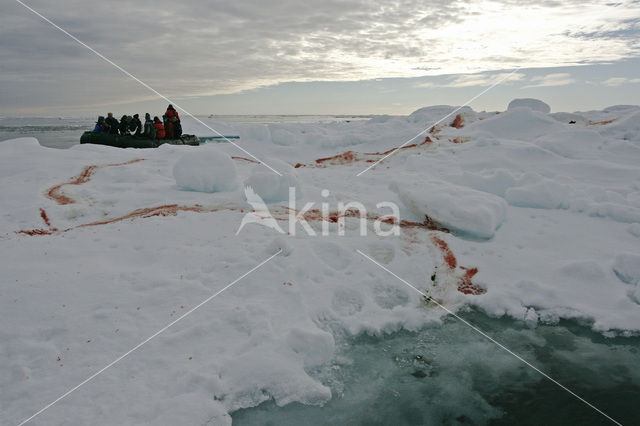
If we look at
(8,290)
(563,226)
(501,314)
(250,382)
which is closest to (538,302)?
(501,314)

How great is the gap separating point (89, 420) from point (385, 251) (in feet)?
13.7

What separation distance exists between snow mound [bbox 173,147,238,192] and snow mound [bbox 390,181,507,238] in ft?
Result: 12.0

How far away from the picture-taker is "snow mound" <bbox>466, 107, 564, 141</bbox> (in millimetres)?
13398

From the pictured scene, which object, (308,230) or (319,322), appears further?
(308,230)

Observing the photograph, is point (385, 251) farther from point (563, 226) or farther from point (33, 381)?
point (33, 381)

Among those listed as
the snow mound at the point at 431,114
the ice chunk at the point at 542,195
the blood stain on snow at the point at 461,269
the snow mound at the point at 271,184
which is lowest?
the blood stain on snow at the point at 461,269

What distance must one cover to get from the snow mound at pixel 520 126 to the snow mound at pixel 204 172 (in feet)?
35.0

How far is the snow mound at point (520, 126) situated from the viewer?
13398mm

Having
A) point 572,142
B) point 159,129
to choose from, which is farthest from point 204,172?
point 572,142

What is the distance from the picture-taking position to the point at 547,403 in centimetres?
326

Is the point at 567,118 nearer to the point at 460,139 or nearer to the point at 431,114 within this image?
the point at 431,114

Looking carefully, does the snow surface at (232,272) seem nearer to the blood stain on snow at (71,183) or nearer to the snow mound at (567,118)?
the blood stain on snow at (71,183)

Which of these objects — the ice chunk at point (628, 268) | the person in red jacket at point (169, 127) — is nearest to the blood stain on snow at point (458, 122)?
the person in red jacket at point (169, 127)

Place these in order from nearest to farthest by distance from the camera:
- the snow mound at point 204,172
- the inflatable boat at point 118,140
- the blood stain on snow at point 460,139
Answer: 1. the snow mound at point 204,172
2. the blood stain on snow at point 460,139
3. the inflatable boat at point 118,140
